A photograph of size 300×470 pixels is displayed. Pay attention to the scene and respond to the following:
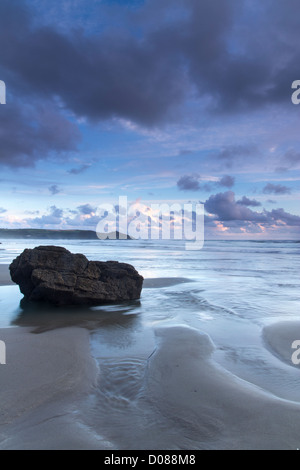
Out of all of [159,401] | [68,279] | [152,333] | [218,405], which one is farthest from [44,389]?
[68,279]

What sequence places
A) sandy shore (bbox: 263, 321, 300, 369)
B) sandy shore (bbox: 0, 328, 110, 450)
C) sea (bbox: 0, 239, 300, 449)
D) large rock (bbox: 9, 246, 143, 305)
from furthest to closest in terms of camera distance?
large rock (bbox: 9, 246, 143, 305)
sandy shore (bbox: 263, 321, 300, 369)
sea (bbox: 0, 239, 300, 449)
sandy shore (bbox: 0, 328, 110, 450)

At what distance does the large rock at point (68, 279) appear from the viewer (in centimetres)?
751

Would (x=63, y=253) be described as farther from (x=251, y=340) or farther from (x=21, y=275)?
(x=251, y=340)

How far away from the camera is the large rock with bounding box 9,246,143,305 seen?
751 centimetres

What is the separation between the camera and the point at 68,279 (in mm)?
7652

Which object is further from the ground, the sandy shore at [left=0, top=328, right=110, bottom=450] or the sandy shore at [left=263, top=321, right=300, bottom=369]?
the sandy shore at [left=0, top=328, right=110, bottom=450]

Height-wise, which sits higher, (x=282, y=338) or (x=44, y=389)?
(x=44, y=389)

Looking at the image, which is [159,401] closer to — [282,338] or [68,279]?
[282,338]

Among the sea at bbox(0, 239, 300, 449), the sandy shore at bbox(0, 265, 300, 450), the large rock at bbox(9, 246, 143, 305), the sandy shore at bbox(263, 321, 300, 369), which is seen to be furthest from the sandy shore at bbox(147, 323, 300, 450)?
the large rock at bbox(9, 246, 143, 305)

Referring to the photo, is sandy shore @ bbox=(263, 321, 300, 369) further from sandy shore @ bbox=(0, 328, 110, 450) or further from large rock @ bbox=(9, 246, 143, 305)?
large rock @ bbox=(9, 246, 143, 305)

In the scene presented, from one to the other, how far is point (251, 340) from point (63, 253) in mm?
5455

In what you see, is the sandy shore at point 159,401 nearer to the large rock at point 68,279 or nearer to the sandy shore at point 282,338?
the sandy shore at point 282,338

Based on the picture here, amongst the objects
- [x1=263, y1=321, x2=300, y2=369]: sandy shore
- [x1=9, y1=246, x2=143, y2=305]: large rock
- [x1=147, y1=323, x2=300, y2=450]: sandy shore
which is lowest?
[x1=263, y1=321, x2=300, y2=369]: sandy shore
